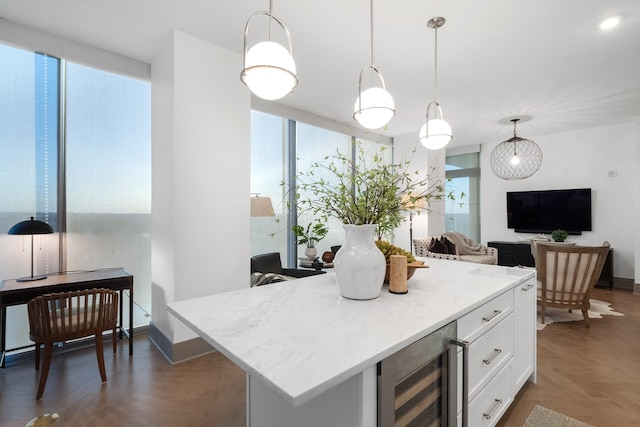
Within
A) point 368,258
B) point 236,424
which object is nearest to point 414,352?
point 368,258

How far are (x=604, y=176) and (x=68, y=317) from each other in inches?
300

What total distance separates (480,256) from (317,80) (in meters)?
3.80

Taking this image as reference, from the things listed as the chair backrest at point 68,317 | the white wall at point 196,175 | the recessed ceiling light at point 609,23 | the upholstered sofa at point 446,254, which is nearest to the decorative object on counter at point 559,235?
the upholstered sofa at point 446,254

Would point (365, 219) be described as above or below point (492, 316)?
above

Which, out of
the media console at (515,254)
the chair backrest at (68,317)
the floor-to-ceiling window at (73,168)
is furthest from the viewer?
the media console at (515,254)

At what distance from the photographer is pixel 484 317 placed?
1.50m

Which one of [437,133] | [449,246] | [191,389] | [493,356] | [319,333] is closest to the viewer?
[319,333]

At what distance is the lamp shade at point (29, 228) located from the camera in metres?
2.36

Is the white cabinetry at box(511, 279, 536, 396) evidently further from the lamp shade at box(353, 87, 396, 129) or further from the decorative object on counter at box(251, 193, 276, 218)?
the decorative object on counter at box(251, 193, 276, 218)

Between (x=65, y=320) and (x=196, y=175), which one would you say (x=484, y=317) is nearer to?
(x=196, y=175)

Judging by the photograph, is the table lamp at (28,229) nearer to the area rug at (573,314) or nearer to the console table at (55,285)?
the console table at (55,285)

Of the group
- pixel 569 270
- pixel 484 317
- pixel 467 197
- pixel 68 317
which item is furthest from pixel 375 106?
pixel 467 197

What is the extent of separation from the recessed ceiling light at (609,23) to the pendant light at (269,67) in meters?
2.78

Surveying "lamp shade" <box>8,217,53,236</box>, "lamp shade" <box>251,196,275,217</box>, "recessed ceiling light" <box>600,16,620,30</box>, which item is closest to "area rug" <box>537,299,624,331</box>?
"recessed ceiling light" <box>600,16,620,30</box>
